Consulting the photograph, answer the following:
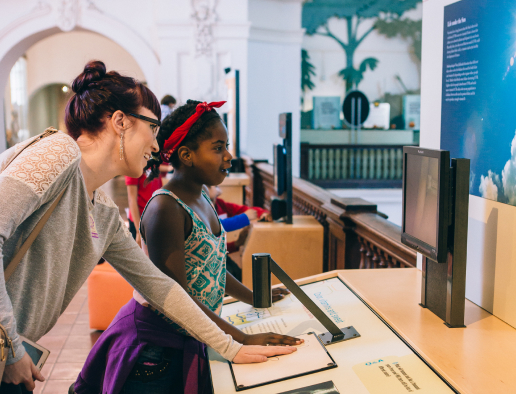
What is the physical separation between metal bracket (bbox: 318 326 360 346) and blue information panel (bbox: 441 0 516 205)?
1.94 feet

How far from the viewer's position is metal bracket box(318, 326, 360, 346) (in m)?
1.48

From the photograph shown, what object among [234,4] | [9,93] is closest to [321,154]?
[234,4]

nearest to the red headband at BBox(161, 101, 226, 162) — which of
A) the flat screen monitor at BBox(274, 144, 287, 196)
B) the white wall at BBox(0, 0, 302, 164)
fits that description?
the flat screen monitor at BBox(274, 144, 287, 196)

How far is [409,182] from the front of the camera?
1.64 meters

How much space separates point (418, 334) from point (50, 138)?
1.08 m

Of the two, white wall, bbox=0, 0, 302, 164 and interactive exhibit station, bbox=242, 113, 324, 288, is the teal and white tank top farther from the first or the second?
white wall, bbox=0, 0, 302, 164

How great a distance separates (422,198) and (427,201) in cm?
3

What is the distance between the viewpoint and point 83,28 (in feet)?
34.5

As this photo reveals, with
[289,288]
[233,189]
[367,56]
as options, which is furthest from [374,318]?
[367,56]

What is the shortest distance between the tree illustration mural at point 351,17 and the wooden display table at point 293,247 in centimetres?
1207

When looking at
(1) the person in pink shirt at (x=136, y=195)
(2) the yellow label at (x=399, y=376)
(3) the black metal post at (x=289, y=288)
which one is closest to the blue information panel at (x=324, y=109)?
(1) the person in pink shirt at (x=136, y=195)

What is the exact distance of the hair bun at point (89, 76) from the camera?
1.45 meters

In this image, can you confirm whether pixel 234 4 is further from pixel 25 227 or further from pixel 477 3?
pixel 25 227

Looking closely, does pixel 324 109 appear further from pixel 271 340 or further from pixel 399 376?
pixel 399 376
